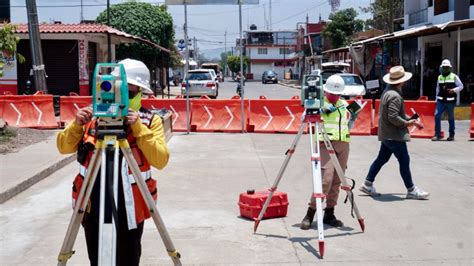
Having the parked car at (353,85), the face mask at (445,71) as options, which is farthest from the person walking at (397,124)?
the parked car at (353,85)

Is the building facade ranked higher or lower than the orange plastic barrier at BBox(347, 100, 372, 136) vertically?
higher

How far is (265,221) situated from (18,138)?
882 centimetres

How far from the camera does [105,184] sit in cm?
382

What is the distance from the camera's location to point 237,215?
7844 mm

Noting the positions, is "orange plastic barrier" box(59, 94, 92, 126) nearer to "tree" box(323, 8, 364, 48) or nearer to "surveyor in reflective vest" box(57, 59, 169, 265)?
"surveyor in reflective vest" box(57, 59, 169, 265)

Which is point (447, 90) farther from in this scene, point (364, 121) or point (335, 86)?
point (335, 86)

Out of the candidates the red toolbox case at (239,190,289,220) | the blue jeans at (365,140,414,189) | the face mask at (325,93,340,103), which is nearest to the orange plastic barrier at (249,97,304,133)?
the blue jeans at (365,140,414,189)

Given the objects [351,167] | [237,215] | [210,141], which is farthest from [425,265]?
[210,141]

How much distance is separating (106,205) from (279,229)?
Answer: 3609 millimetres

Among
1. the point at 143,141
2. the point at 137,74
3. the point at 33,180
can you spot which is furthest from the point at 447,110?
the point at 143,141

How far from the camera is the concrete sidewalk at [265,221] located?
20.1ft

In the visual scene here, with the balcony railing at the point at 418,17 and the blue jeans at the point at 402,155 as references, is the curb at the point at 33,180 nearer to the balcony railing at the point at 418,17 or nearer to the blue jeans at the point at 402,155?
the blue jeans at the point at 402,155

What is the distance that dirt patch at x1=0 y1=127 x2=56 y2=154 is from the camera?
517 inches

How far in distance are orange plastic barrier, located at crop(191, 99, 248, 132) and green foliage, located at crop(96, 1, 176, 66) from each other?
75.5 feet
